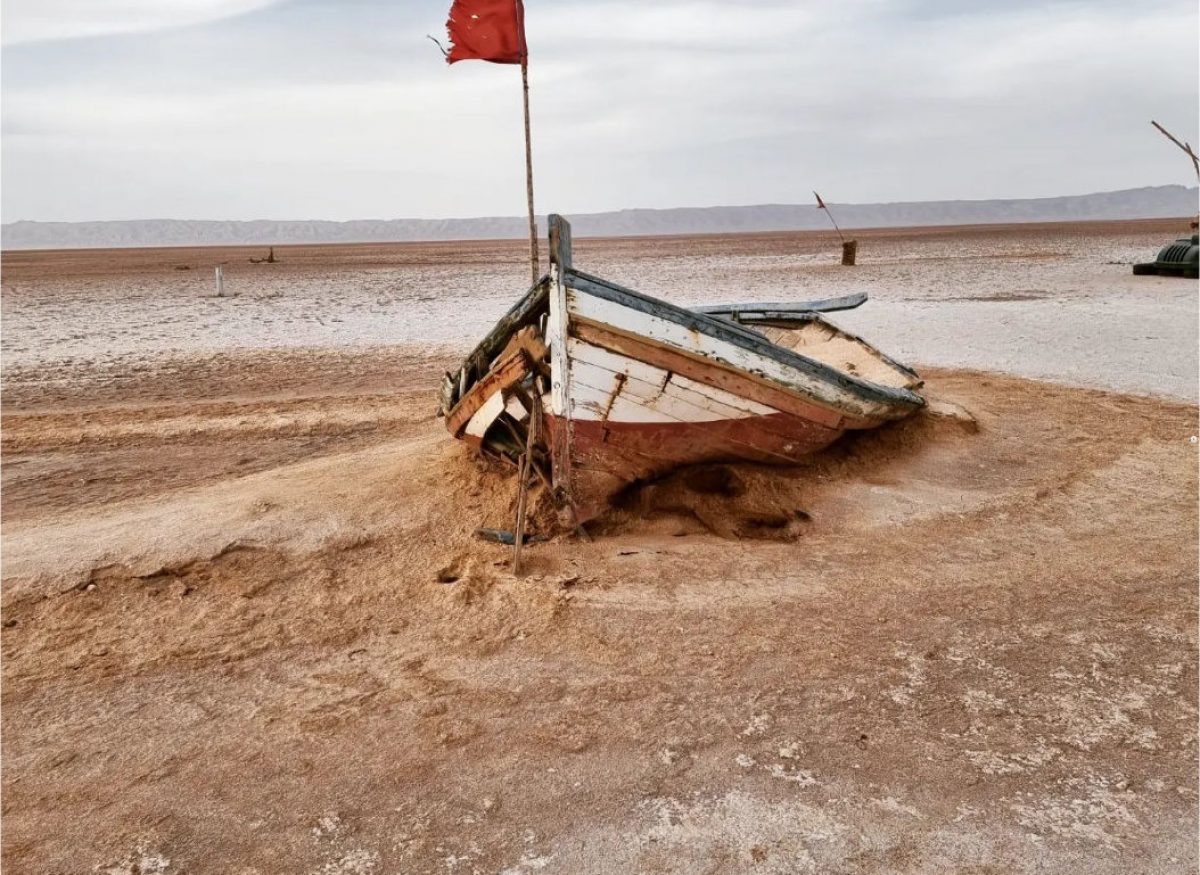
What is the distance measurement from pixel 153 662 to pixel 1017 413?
6.70 metres

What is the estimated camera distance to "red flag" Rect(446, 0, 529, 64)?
6.75m

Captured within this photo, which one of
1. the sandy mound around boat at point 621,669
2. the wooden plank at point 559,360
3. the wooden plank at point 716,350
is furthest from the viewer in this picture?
the wooden plank at point 716,350

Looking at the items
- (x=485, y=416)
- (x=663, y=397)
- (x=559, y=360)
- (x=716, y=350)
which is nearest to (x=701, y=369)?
(x=716, y=350)

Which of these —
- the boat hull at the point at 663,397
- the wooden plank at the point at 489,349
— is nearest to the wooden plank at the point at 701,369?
Result: the boat hull at the point at 663,397

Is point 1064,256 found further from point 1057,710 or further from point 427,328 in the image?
point 1057,710

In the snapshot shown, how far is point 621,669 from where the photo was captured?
387 cm

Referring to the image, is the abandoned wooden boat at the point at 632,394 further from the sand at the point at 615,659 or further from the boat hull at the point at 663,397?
the sand at the point at 615,659

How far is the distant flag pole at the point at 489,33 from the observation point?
6.74 metres

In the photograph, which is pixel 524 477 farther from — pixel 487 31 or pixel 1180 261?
pixel 1180 261

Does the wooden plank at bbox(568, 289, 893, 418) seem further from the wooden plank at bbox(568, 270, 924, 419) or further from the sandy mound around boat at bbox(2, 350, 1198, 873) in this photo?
the sandy mound around boat at bbox(2, 350, 1198, 873)

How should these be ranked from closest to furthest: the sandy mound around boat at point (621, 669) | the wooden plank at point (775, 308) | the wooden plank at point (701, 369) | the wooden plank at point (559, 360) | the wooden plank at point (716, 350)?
1. the sandy mound around boat at point (621, 669)
2. the wooden plank at point (559, 360)
3. the wooden plank at point (716, 350)
4. the wooden plank at point (701, 369)
5. the wooden plank at point (775, 308)

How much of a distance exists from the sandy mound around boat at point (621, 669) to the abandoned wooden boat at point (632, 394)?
0.30m

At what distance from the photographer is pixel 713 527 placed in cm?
543

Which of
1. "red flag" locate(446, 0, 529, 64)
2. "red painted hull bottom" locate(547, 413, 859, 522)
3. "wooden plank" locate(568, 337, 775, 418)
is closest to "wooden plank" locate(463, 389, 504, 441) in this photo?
"red painted hull bottom" locate(547, 413, 859, 522)
